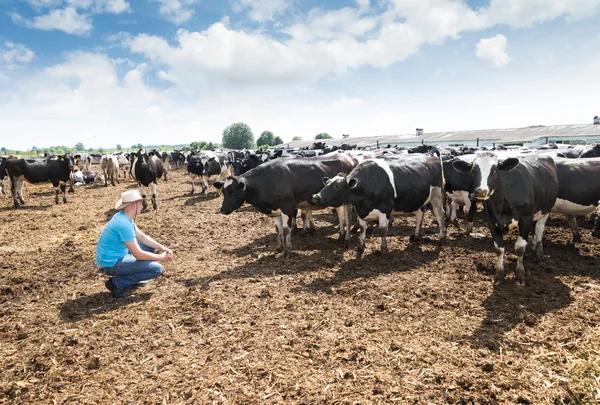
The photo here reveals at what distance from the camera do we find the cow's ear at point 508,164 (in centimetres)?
575

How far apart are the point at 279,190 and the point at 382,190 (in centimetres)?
240

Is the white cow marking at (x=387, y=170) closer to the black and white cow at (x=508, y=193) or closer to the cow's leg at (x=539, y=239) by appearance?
the black and white cow at (x=508, y=193)

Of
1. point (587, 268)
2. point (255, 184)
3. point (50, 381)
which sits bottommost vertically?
point (587, 268)

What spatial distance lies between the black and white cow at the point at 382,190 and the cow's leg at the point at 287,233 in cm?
119

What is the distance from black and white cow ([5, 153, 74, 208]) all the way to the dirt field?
8.86 meters

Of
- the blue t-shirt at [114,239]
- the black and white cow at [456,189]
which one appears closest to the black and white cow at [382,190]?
the black and white cow at [456,189]

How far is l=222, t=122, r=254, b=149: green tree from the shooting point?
121938 millimetres

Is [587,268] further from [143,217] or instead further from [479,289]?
[143,217]

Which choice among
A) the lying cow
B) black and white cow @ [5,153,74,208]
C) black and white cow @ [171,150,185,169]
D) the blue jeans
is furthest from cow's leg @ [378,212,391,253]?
black and white cow @ [171,150,185,169]

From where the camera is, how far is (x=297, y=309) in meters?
5.31

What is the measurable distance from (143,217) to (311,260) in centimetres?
814

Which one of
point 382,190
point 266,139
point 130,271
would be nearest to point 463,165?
point 382,190

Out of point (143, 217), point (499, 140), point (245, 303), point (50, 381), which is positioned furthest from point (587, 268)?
point (499, 140)

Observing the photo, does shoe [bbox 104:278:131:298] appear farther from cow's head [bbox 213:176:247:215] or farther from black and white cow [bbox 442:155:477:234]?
black and white cow [bbox 442:155:477:234]
